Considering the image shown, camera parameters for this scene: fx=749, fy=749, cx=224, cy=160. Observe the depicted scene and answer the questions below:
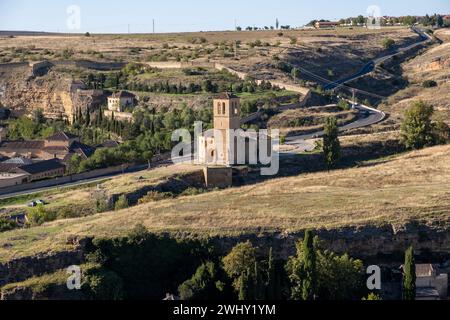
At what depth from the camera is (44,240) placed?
81.7 ft

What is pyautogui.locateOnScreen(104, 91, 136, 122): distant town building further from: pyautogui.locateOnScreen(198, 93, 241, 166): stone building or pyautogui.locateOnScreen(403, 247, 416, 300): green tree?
pyautogui.locateOnScreen(403, 247, 416, 300): green tree

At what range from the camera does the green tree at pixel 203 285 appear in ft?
73.8

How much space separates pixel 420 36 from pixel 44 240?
8113 centimetres

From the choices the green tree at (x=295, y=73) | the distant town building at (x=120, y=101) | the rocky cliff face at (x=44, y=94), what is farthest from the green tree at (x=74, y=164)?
the green tree at (x=295, y=73)

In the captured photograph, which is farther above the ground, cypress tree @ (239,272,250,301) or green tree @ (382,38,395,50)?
green tree @ (382,38,395,50)

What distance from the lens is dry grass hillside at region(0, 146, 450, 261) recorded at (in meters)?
25.1

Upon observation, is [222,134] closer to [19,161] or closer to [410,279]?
[19,161]

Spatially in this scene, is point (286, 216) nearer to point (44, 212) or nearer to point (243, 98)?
point (44, 212)

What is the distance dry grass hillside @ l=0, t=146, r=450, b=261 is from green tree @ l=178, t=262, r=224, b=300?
6.23 ft

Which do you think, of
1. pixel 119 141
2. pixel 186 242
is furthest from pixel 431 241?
pixel 119 141

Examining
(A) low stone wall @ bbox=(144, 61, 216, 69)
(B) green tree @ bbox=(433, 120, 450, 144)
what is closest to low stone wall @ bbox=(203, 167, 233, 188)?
(B) green tree @ bbox=(433, 120, 450, 144)

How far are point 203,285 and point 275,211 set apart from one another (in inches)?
220

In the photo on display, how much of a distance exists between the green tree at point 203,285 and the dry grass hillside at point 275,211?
74.8 inches

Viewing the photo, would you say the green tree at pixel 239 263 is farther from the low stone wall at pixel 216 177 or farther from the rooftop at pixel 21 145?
the rooftop at pixel 21 145
